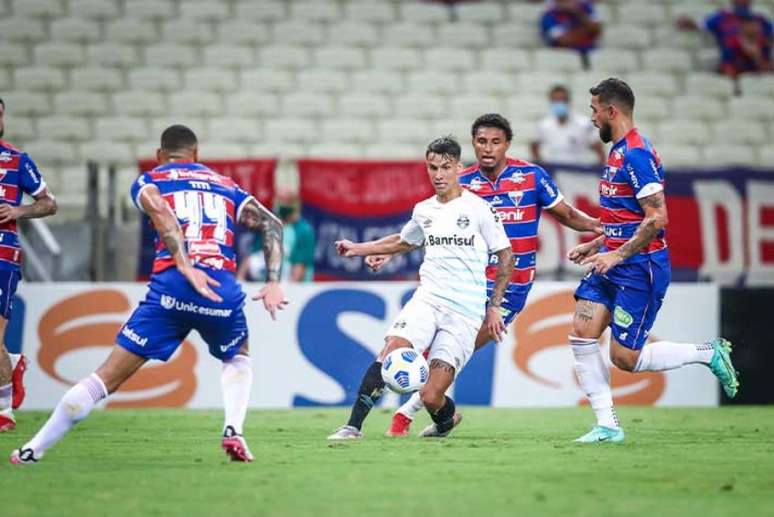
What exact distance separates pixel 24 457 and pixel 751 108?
1486cm

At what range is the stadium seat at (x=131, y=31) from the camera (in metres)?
20.0

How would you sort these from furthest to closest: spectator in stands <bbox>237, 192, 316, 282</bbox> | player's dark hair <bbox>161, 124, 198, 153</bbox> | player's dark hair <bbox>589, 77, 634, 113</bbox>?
spectator in stands <bbox>237, 192, 316, 282</bbox> → player's dark hair <bbox>589, 77, 634, 113</bbox> → player's dark hair <bbox>161, 124, 198, 153</bbox>

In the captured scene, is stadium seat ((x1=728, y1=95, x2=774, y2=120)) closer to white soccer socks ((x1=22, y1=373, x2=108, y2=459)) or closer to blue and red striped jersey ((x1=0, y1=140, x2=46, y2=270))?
blue and red striped jersey ((x1=0, y1=140, x2=46, y2=270))

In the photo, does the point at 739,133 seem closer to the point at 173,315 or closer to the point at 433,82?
the point at 433,82

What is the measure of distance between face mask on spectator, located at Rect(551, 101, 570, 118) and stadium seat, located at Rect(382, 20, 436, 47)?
3.15 m

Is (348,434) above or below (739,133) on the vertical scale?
below

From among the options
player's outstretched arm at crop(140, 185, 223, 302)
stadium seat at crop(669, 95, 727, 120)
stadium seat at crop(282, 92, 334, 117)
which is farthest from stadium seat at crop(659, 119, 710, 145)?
Answer: player's outstretched arm at crop(140, 185, 223, 302)

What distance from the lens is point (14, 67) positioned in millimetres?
19578

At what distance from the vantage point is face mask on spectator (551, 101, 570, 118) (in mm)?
18125

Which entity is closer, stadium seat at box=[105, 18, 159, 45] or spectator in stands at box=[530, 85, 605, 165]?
spectator in stands at box=[530, 85, 605, 165]

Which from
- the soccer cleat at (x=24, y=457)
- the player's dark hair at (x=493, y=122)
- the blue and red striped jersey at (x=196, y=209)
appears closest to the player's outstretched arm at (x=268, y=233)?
the blue and red striped jersey at (x=196, y=209)

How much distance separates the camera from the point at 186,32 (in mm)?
20234

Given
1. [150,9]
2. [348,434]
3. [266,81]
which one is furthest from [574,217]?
[150,9]

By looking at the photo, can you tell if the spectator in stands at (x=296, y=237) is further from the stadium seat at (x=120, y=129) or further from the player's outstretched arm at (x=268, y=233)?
the player's outstretched arm at (x=268, y=233)
